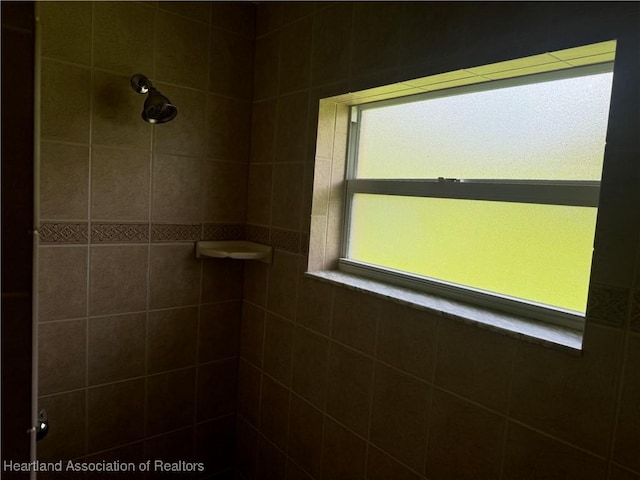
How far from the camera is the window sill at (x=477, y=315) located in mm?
970

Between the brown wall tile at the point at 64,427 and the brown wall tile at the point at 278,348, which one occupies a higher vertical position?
the brown wall tile at the point at 278,348

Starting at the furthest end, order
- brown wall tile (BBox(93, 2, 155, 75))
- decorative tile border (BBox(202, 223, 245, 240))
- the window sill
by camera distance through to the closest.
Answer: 1. decorative tile border (BBox(202, 223, 245, 240))
2. brown wall tile (BBox(93, 2, 155, 75))
3. the window sill

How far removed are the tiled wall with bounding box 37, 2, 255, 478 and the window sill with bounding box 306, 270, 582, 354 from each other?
2.26 ft

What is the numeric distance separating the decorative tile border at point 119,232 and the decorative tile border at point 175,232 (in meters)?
0.03

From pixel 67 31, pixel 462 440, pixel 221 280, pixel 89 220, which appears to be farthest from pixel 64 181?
pixel 462 440

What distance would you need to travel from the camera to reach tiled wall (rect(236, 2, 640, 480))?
2.86 ft

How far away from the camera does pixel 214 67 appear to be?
5.87 ft

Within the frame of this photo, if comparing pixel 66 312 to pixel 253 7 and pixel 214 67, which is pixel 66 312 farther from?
pixel 253 7

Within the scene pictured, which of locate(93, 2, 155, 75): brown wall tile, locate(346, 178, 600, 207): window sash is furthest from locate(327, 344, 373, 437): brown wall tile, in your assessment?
locate(93, 2, 155, 75): brown wall tile

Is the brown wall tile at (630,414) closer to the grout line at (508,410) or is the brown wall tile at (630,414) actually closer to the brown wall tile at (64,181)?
the grout line at (508,410)

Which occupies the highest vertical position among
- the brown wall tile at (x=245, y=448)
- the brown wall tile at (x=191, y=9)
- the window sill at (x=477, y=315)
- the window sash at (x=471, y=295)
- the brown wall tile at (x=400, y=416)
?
the brown wall tile at (x=191, y=9)

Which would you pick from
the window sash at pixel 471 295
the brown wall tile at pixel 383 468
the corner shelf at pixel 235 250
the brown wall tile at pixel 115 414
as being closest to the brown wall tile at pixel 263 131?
the corner shelf at pixel 235 250

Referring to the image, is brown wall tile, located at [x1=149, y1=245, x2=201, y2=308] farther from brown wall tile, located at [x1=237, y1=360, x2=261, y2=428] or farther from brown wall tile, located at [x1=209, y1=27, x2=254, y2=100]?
brown wall tile, located at [x1=209, y1=27, x2=254, y2=100]

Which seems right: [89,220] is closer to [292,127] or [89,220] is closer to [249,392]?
[292,127]
